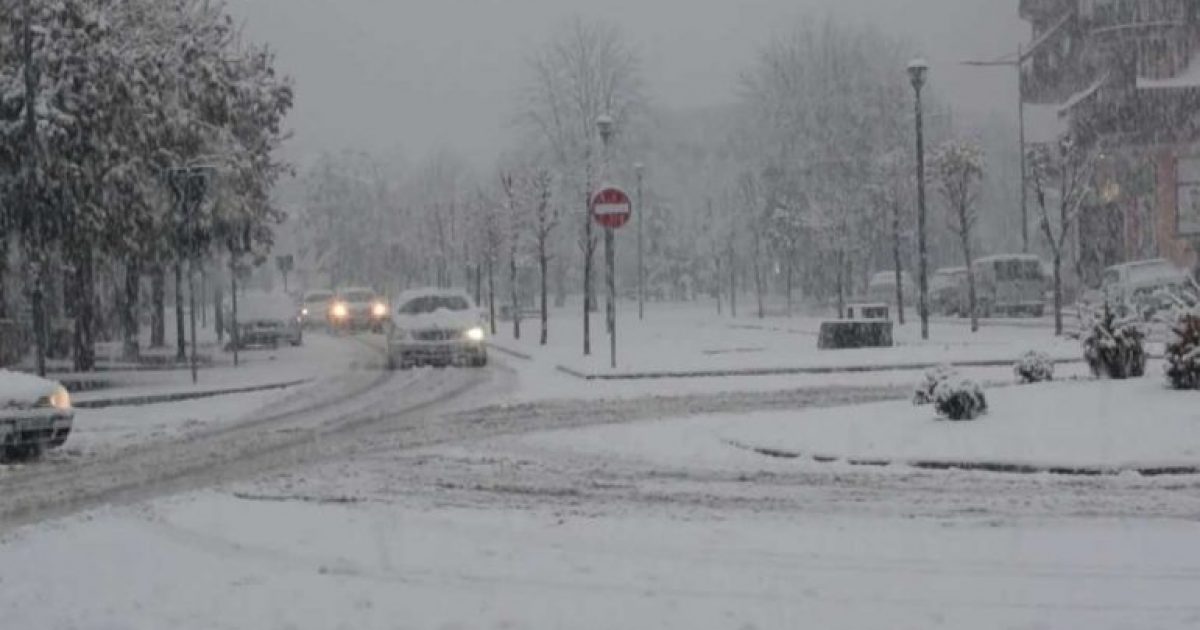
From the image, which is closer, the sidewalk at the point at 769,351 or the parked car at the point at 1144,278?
the sidewalk at the point at 769,351

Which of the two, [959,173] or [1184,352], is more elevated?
[959,173]

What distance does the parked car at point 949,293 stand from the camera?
163ft

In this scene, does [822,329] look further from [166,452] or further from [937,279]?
[937,279]

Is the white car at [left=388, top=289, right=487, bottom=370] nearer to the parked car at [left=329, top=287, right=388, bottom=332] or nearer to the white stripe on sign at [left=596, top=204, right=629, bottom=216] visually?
the white stripe on sign at [left=596, top=204, right=629, bottom=216]

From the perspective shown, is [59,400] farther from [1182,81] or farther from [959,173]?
[1182,81]

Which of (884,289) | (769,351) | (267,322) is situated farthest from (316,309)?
(769,351)

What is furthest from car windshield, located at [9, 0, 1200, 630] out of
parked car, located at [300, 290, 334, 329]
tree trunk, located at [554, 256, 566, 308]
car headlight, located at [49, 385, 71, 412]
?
tree trunk, located at [554, 256, 566, 308]

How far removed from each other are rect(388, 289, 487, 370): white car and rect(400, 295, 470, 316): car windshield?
0.02 meters

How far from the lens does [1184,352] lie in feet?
44.9

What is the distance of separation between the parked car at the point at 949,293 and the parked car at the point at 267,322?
76.1ft

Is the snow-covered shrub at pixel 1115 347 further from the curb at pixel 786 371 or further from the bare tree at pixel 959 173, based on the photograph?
the bare tree at pixel 959 173

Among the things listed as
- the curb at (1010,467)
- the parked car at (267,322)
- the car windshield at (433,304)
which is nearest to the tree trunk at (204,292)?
the parked car at (267,322)

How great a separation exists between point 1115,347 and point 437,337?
15848mm

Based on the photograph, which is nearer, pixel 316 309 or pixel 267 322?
pixel 267 322
